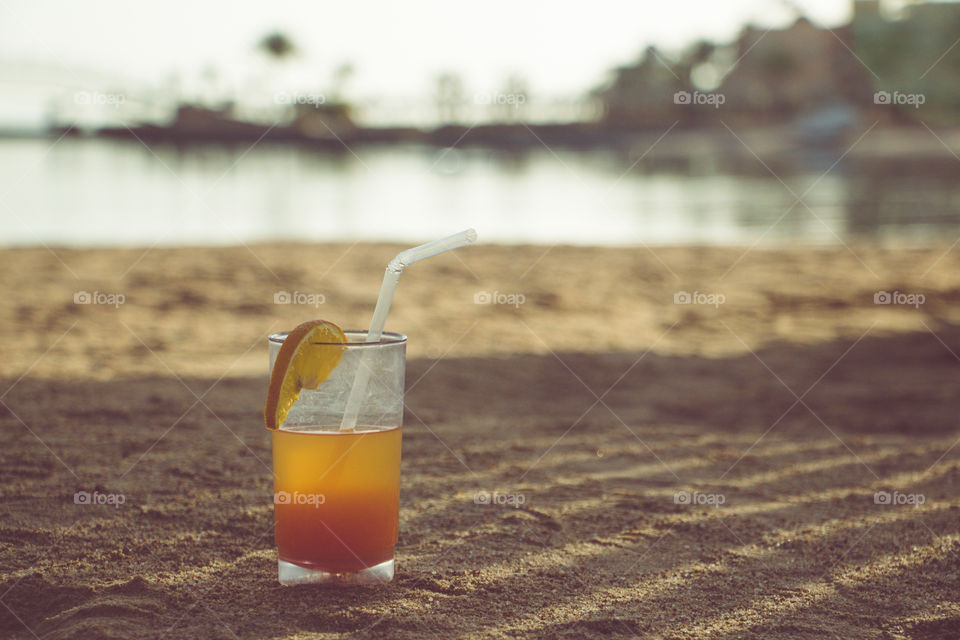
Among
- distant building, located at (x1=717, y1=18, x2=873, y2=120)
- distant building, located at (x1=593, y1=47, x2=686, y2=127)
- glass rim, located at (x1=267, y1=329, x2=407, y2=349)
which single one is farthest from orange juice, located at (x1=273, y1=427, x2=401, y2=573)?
distant building, located at (x1=593, y1=47, x2=686, y2=127)

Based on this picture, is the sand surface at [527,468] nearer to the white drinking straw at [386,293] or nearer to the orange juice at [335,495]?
the orange juice at [335,495]

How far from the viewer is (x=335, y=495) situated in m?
2.18

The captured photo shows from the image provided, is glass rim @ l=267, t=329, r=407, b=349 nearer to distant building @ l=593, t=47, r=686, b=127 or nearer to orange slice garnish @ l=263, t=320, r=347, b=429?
orange slice garnish @ l=263, t=320, r=347, b=429

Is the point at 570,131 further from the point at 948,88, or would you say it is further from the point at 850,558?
the point at 850,558

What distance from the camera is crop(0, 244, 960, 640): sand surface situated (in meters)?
2.19

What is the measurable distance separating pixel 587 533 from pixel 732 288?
6148 mm

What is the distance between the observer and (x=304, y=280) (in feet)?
27.0

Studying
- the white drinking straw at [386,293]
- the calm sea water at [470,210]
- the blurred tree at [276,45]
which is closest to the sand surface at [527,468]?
the white drinking straw at [386,293]

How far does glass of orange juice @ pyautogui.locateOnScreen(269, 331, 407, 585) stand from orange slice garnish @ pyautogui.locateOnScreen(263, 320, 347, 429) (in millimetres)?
21

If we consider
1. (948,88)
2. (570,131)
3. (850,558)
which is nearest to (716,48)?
(570,131)

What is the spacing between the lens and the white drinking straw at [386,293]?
210 cm

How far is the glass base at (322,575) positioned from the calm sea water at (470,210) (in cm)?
924

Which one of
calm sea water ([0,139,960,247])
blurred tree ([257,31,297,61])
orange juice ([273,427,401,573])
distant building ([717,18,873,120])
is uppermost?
blurred tree ([257,31,297,61])

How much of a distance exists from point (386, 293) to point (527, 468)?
1499 millimetres
